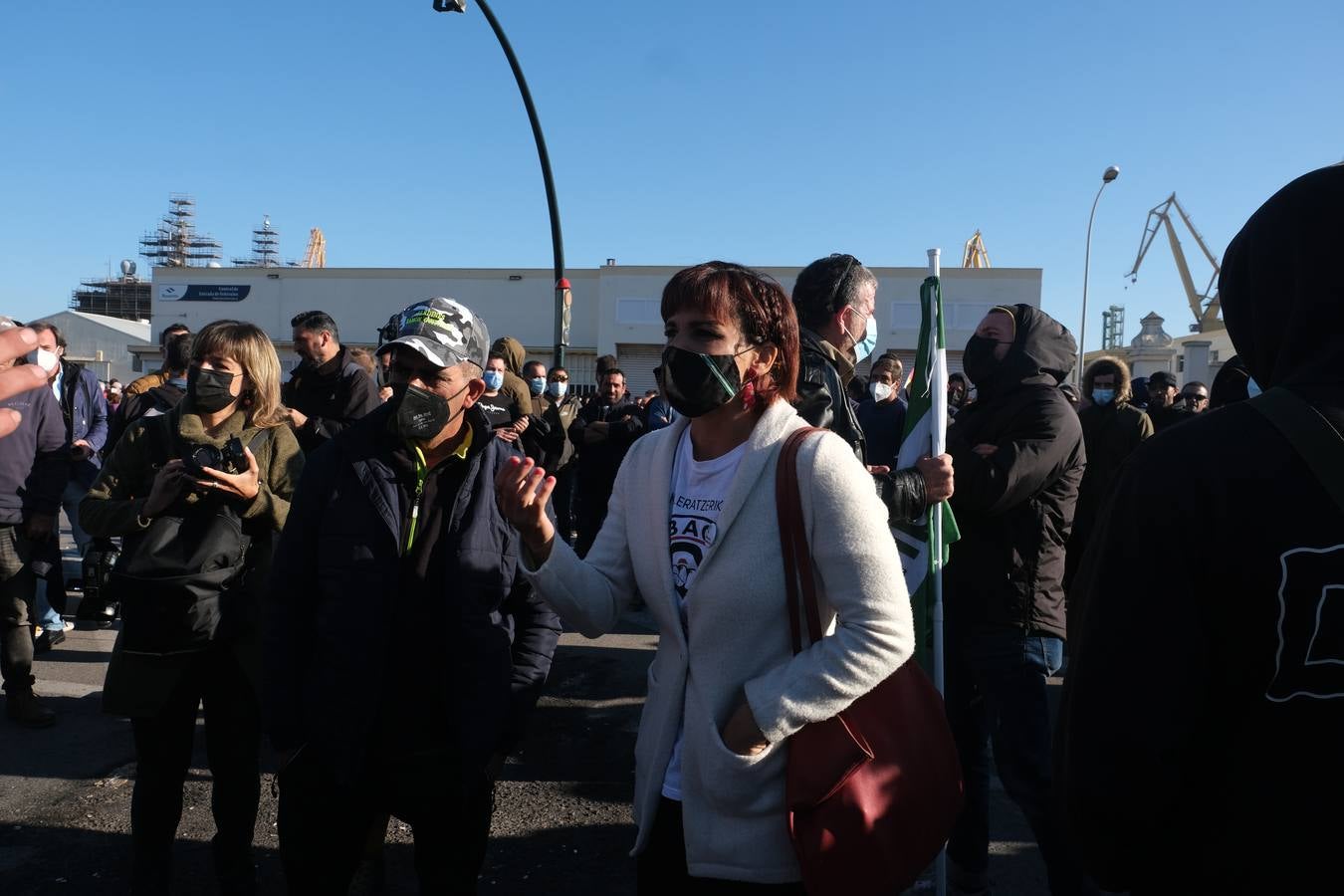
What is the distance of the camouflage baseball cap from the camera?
2584mm

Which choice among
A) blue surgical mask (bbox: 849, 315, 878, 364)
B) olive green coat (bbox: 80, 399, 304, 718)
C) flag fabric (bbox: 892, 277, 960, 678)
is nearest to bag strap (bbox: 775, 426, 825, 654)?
blue surgical mask (bbox: 849, 315, 878, 364)

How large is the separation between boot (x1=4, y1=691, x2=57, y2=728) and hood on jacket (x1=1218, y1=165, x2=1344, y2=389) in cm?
602

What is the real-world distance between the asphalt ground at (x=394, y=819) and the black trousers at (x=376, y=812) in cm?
37

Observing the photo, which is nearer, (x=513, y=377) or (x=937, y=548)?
(x=937, y=548)

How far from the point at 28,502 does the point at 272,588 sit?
12.5 feet

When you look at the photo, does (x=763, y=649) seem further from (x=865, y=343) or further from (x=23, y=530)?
(x=23, y=530)

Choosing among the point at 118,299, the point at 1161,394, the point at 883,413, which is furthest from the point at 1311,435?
the point at 118,299

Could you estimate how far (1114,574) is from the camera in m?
1.34

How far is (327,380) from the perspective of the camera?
19.8 feet

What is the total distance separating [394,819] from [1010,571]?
2929 millimetres

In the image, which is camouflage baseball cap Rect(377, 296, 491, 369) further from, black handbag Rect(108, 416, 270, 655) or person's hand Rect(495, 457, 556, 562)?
black handbag Rect(108, 416, 270, 655)

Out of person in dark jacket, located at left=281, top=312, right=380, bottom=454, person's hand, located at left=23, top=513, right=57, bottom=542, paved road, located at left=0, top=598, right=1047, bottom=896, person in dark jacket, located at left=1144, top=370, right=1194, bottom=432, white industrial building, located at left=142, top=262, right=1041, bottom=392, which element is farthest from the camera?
white industrial building, located at left=142, top=262, right=1041, bottom=392

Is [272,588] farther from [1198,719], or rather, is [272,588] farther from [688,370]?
[1198,719]

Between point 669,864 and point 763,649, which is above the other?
point 763,649
